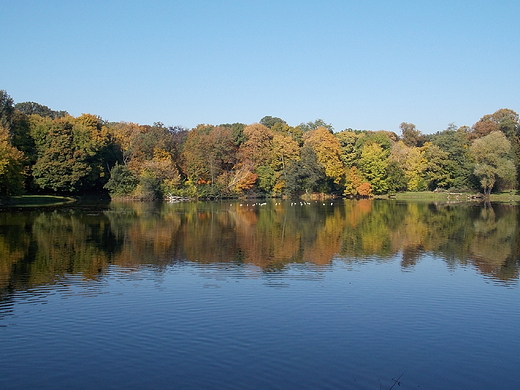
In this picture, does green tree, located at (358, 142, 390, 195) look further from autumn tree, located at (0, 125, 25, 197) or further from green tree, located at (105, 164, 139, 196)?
autumn tree, located at (0, 125, 25, 197)

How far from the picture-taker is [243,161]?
74.2m

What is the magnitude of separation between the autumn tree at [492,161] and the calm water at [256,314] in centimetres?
4524

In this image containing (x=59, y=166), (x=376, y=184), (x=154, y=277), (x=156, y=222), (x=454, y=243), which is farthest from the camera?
(x=376, y=184)

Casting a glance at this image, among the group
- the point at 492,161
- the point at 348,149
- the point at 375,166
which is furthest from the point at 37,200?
the point at 492,161

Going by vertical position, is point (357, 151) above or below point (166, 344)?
above

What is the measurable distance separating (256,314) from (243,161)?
6226 centimetres

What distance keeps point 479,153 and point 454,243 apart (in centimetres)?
4888

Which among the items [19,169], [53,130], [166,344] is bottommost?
[166,344]

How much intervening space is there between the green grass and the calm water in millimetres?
29099

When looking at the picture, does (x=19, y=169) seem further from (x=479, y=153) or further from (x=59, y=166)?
(x=479, y=153)

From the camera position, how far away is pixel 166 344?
10289 millimetres

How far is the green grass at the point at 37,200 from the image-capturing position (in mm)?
52000

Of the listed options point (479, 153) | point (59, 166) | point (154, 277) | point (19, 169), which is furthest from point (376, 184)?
point (154, 277)

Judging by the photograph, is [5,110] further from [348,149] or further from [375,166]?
[375,166]
